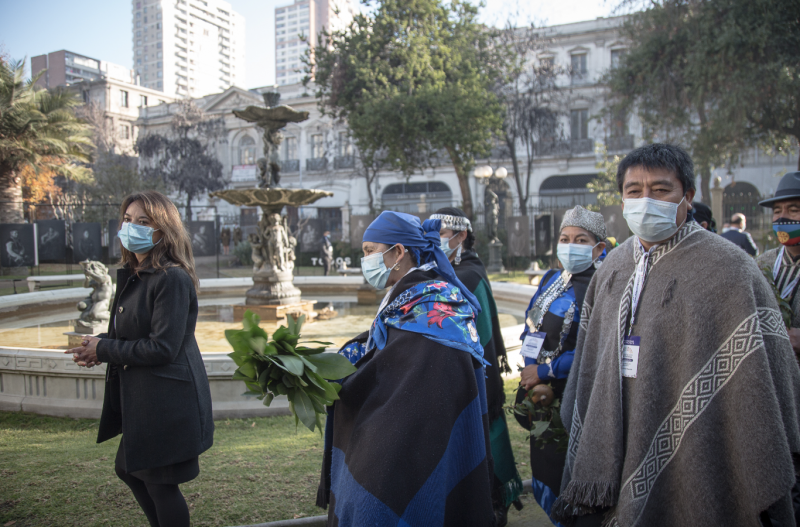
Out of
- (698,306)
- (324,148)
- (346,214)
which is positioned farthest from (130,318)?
(324,148)

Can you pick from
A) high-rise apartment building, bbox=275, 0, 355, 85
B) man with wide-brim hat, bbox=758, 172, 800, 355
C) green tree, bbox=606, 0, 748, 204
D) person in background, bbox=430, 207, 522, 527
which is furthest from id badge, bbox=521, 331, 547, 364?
high-rise apartment building, bbox=275, 0, 355, 85

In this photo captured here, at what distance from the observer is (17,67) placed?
59.7 feet

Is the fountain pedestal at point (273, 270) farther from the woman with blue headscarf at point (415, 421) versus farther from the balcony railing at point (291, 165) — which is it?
the balcony railing at point (291, 165)

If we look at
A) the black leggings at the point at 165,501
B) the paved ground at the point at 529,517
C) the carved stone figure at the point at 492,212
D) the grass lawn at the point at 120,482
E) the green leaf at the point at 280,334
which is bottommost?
the paved ground at the point at 529,517

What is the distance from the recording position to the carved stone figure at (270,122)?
28.8 feet

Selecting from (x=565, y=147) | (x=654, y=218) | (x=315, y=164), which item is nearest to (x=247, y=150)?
(x=315, y=164)

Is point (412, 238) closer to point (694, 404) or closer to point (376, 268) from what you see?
point (376, 268)

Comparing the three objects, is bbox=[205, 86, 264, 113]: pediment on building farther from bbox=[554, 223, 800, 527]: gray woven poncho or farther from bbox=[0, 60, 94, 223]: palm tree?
bbox=[554, 223, 800, 527]: gray woven poncho

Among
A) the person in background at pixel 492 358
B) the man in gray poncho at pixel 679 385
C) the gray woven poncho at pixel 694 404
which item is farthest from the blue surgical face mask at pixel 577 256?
the gray woven poncho at pixel 694 404

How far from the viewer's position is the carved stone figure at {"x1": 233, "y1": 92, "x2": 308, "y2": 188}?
877 centimetres

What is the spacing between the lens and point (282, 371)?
85.4 inches

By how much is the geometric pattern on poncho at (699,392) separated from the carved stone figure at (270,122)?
25.5ft

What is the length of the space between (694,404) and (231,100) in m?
41.4

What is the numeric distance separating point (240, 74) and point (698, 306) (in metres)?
168
